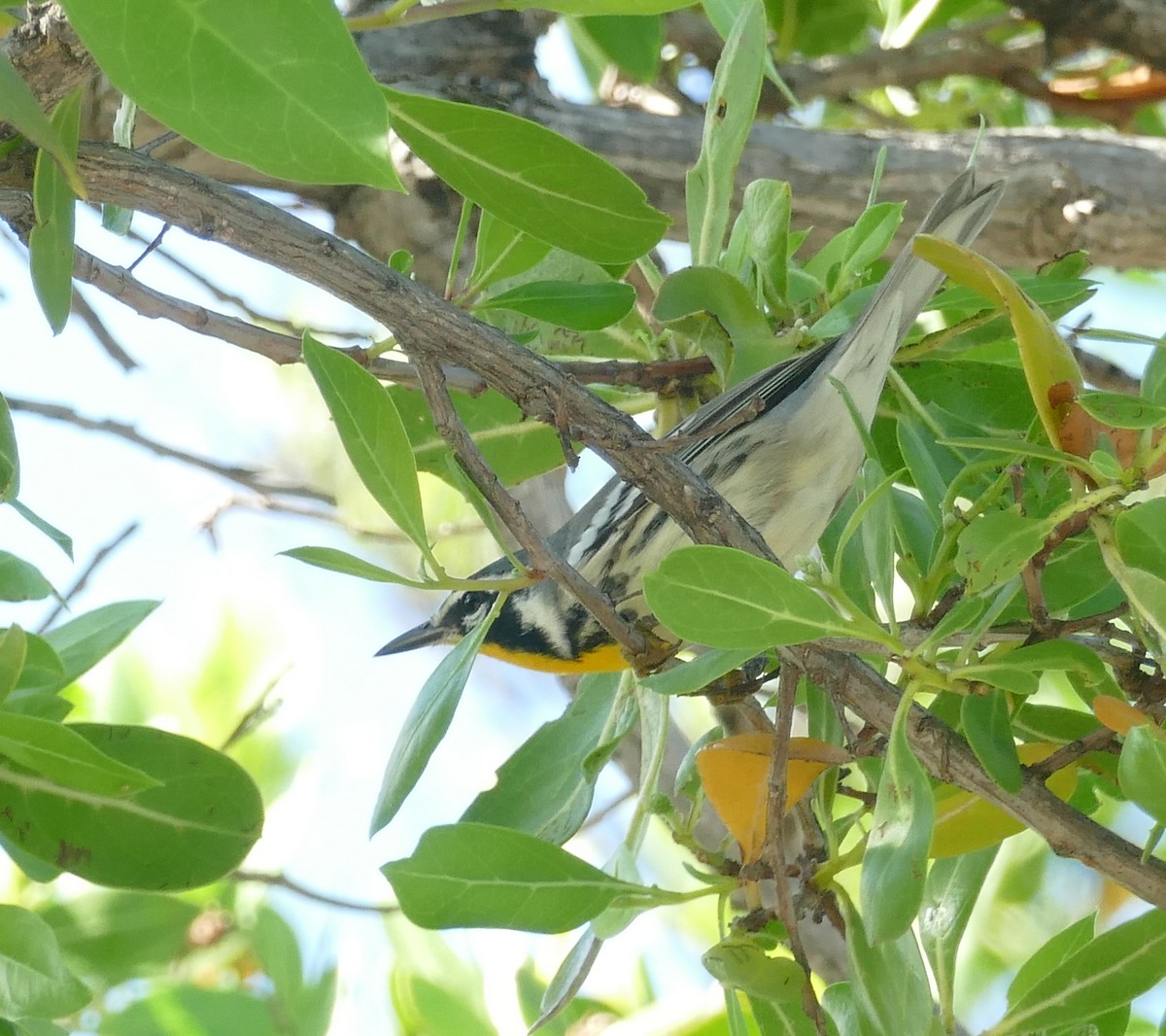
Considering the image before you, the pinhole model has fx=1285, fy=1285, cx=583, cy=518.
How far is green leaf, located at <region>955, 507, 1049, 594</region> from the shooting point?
105cm

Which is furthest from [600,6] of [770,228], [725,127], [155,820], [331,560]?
[155,820]

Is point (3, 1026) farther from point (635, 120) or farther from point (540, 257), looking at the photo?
point (635, 120)

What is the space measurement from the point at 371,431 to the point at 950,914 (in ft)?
2.66

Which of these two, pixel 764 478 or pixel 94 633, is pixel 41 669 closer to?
pixel 94 633

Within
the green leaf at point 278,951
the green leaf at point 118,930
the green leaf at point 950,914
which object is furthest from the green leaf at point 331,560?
the green leaf at point 278,951

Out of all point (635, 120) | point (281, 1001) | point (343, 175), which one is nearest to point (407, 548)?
point (635, 120)

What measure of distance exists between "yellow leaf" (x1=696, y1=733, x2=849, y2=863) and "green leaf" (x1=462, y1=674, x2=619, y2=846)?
5.6 inches

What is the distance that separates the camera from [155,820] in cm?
132

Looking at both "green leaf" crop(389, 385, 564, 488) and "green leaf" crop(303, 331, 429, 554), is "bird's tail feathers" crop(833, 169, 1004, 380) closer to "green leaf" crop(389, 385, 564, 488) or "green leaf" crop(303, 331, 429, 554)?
"green leaf" crop(389, 385, 564, 488)

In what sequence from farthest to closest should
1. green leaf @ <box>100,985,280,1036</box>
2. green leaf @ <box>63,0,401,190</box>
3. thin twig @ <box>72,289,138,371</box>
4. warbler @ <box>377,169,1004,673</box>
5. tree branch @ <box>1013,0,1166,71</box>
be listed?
tree branch @ <box>1013,0,1166,71</box>, thin twig @ <box>72,289,138,371</box>, green leaf @ <box>100,985,280,1036</box>, warbler @ <box>377,169,1004,673</box>, green leaf @ <box>63,0,401,190</box>

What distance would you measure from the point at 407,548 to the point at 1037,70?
2.12 m

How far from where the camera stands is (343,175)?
0.87 metres

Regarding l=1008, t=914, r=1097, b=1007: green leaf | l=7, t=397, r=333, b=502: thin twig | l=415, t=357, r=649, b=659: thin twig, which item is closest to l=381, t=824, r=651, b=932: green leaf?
l=415, t=357, r=649, b=659: thin twig

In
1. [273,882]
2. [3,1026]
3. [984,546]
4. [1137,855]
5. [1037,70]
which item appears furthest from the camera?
[1037,70]
